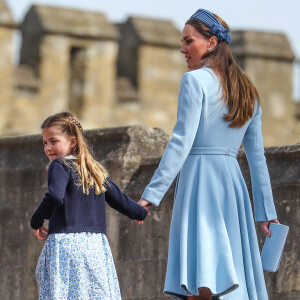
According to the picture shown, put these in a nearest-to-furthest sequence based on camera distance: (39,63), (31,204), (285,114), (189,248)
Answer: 1. (189,248)
2. (31,204)
3. (39,63)
4. (285,114)

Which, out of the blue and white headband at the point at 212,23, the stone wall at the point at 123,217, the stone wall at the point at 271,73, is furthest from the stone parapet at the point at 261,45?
the blue and white headband at the point at 212,23

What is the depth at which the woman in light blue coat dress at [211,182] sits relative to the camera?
5.72 meters

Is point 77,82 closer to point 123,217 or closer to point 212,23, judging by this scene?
point 123,217

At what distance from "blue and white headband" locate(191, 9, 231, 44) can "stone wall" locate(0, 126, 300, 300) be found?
997 millimetres

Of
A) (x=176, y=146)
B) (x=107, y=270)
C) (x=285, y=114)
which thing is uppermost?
(x=285, y=114)

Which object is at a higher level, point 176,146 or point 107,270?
point 176,146

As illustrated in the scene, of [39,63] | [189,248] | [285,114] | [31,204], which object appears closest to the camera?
[189,248]

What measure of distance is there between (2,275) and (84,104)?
13461mm

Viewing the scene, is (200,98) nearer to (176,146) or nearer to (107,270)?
(176,146)

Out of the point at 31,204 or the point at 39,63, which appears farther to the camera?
the point at 39,63

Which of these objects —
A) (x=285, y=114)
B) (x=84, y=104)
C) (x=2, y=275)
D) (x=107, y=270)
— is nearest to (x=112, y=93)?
(x=84, y=104)

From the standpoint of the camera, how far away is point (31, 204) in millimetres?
8375

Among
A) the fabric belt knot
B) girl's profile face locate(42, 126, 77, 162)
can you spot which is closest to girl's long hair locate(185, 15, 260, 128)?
the fabric belt knot

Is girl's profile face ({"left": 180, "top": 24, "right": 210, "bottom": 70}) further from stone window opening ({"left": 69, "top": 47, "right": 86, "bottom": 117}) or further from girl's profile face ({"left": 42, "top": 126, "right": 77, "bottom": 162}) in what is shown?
stone window opening ({"left": 69, "top": 47, "right": 86, "bottom": 117})
